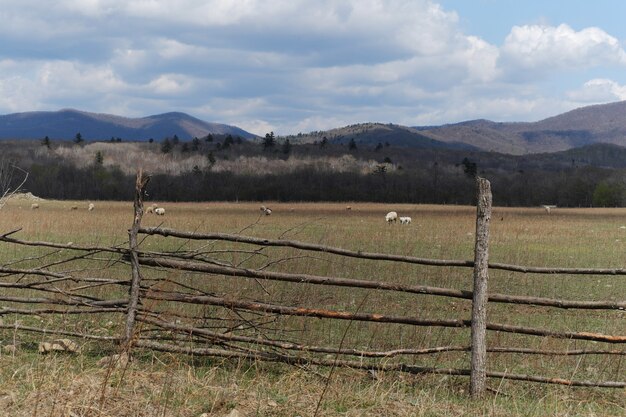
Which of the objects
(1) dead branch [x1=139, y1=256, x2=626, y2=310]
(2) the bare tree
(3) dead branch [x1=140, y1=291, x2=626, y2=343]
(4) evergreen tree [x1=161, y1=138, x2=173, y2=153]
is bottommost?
(3) dead branch [x1=140, y1=291, x2=626, y2=343]

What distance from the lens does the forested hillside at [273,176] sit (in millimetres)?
84750

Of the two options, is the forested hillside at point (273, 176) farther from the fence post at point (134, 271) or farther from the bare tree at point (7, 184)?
the fence post at point (134, 271)

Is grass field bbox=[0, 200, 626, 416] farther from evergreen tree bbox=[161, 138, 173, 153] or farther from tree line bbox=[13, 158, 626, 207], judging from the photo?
evergreen tree bbox=[161, 138, 173, 153]

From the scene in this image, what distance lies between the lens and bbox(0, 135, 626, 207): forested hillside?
84.8 m

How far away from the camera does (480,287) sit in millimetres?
5281

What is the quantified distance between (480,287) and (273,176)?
315ft

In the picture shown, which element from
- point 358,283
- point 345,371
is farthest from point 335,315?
point 345,371

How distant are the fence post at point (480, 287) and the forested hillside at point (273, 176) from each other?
2182 inches

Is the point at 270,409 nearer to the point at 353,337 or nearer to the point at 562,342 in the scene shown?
the point at 353,337

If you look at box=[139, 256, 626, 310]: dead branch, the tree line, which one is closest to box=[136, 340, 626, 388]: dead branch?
box=[139, 256, 626, 310]: dead branch

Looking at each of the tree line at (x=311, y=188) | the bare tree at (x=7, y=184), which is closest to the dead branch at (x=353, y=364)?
the bare tree at (x=7, y=184)

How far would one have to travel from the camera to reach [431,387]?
587cm

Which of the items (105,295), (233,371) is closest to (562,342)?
(233,371)

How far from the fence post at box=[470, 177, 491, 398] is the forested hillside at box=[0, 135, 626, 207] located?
55.4 meters
